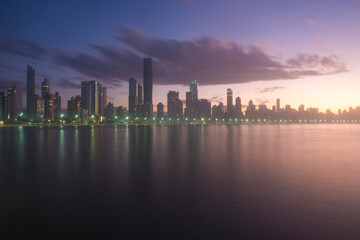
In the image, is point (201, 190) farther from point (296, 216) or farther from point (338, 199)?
point (338, 199)

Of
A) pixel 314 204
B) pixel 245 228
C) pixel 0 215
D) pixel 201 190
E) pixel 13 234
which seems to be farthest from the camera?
pixel 201 190

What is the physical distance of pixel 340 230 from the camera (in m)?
9.80

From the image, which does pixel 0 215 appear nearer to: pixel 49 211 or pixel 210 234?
pixel 49 211

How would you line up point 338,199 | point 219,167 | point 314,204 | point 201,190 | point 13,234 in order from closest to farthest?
1. point 13,234
2. point 314,204
3. point 338,199
4. point 201,190
5. point 219,167

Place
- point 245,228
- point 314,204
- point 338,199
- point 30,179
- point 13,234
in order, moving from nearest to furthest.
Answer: point 13,234 < point 245,228 < point 314,204 < point 338,199 < point 30,179

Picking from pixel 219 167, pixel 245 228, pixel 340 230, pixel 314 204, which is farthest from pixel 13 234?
pixel 219 167

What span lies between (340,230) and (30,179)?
60.2 ft

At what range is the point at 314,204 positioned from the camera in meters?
12.8

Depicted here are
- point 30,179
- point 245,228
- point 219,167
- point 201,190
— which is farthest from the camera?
point 219,167

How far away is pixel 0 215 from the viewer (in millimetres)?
10859

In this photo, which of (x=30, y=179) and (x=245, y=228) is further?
(x=30, y=179)

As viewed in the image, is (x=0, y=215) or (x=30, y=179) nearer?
(x=0, y=215)

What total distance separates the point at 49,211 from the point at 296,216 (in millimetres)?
10646

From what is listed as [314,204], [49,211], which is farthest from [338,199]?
[49,211]
